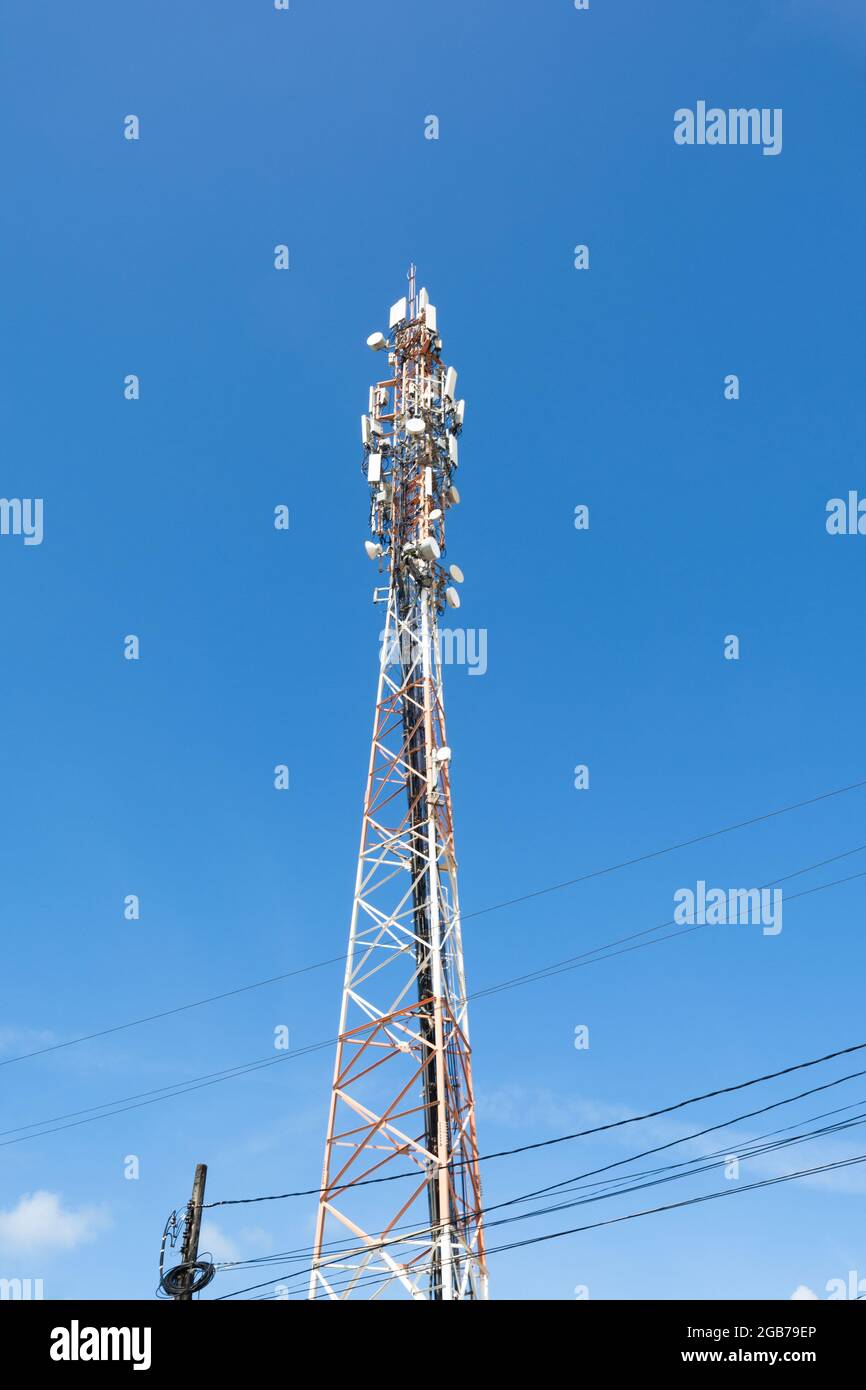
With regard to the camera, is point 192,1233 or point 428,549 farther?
point 428,549

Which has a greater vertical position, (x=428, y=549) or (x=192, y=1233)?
(x=428, y=549)

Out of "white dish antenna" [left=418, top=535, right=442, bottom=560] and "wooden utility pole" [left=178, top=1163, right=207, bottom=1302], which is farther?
"white dish antenna" [left=418, top=535, right=442, bottom=560]

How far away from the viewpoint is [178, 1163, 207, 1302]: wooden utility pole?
21406 mm

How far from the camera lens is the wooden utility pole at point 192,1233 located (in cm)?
2141

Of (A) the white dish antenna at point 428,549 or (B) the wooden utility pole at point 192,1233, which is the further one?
(A) the white dish antenna at point 428,549

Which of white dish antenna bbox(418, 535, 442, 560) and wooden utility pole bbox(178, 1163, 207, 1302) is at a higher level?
white dish antenna bbox(418, 535, 442, 560)

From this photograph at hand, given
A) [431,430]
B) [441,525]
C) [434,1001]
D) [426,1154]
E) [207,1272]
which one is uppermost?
[431,430]

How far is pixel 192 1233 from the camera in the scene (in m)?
22.0

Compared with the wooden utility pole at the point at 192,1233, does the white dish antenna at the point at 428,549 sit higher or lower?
higher
